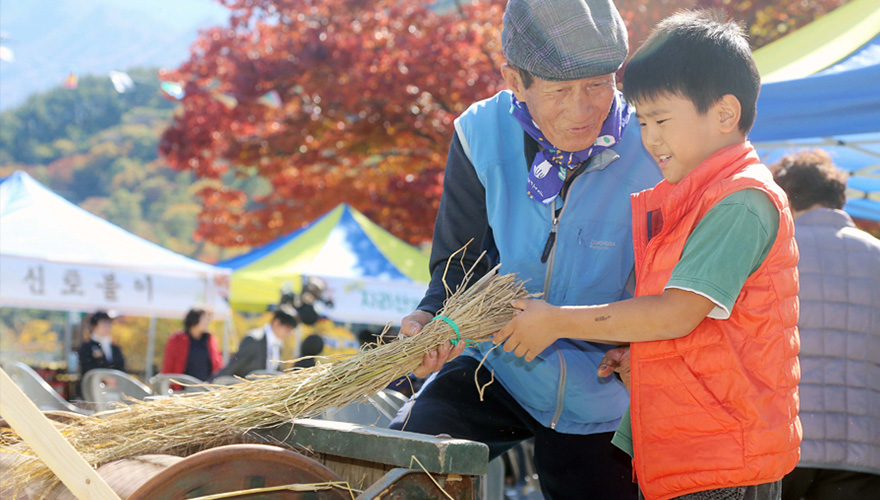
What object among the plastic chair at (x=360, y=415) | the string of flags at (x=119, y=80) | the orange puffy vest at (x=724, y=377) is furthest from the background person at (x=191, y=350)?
the string of flags at (x=119, y=80)

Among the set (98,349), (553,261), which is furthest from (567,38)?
(98,349)

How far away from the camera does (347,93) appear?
30.4ft

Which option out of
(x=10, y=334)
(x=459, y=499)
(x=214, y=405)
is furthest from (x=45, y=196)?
(x=10, y=334)

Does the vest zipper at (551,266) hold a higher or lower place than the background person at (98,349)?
higher

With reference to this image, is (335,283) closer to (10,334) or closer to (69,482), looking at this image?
(69,482)

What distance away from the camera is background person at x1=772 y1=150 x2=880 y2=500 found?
102 inches

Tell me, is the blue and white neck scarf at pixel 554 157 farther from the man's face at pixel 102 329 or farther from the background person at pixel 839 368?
the man's face at pixel 102 329

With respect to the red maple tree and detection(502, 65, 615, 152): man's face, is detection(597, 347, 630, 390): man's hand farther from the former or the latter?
the red maple tree

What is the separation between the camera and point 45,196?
784 cm

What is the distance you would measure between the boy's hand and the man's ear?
0.65 m

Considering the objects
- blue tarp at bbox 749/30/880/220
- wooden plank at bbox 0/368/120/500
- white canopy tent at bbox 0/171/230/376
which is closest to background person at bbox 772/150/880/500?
blue tarp at bbox 749/30/880/220

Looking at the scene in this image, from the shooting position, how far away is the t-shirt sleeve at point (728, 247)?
1433 millimetres

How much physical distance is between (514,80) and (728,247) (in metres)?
0.90

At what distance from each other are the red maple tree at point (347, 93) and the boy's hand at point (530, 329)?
678 centimetres
